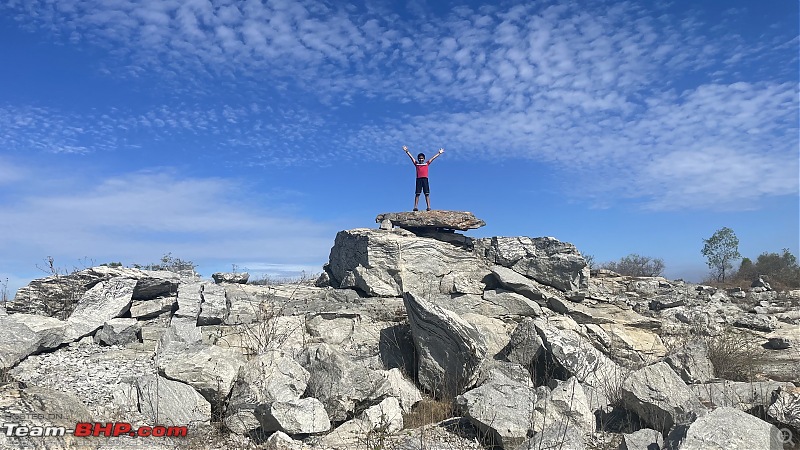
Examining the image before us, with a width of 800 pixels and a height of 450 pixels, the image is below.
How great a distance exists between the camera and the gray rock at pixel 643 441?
5172mm

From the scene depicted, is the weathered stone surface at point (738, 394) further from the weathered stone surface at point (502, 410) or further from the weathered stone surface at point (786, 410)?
the weathered stone surface at point (502, 410)

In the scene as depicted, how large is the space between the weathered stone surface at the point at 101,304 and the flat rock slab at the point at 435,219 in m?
5.94

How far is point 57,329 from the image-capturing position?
311 inches

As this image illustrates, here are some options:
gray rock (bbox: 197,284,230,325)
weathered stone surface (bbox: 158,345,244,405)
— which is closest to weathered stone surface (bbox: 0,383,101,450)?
weathered stone surface (bbox: 158,345,244,405)

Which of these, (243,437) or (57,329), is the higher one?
(57,329)

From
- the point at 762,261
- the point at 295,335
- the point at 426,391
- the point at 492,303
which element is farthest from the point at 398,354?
the point at 762,261

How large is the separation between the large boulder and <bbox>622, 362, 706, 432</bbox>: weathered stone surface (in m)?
5.08

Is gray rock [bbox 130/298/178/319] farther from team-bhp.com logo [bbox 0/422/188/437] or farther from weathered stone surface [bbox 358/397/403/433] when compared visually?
weathered stone surface [bbox 358/397/403/433]

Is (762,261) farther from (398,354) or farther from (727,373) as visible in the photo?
(398,354)

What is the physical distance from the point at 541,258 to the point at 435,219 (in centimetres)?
272

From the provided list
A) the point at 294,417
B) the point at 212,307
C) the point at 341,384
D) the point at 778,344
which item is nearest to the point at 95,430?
the point at 294,417

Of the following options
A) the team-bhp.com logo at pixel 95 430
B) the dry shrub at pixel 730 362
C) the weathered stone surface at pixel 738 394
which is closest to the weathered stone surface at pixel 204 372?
the team-bhp.com logo at pixel 95 430

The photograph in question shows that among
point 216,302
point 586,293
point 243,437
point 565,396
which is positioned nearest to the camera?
point 243,437

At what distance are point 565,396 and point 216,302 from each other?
6429mm
